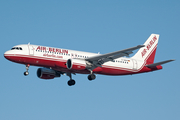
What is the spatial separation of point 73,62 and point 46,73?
24.8 feet

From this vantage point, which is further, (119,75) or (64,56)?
(119,75)

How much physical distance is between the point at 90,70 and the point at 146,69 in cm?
1111

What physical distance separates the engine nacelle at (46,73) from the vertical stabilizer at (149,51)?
47.8ft

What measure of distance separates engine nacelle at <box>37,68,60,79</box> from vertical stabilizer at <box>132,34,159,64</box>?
14567mm

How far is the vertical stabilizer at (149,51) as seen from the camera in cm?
A: 5953

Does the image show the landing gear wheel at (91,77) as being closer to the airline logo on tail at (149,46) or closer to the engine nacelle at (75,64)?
the engine nacelle at (75,64)

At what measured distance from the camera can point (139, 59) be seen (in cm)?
5894

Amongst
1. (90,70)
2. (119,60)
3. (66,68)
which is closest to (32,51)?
(66,68)

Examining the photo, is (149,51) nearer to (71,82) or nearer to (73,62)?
(71,82)

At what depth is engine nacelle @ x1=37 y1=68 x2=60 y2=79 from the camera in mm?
54781

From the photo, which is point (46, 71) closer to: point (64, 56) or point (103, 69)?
point (64, 56)

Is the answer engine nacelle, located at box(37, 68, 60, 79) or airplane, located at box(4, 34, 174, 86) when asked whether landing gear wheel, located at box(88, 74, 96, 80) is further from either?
engine nacelle, located at box(37, 68, 60, 79)

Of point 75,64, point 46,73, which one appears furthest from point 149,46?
point 46,73

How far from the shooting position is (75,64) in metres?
49.4
